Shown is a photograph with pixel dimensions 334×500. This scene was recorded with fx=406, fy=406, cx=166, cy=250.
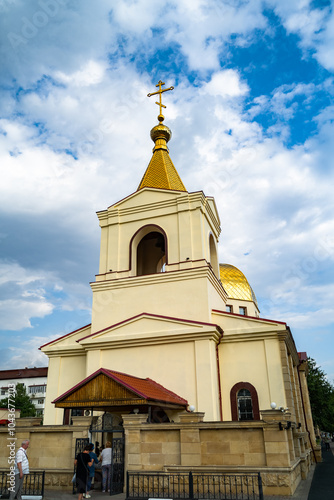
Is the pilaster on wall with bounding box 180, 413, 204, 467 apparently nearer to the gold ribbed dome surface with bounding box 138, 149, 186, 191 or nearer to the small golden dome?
the gold ribbed dome surface with bounding box 138, 149, 186, 191

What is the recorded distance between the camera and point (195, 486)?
10.8 meters

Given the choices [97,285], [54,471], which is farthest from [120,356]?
[54,471]

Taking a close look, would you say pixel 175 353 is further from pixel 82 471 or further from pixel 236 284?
pixel 236 284

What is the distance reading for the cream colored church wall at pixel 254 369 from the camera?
53.2ft

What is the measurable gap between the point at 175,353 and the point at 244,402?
11.2ft

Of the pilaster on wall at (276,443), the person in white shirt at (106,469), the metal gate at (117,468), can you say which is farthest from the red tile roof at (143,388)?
the pilaster on wall at (276,443)

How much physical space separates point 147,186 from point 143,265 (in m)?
4.80

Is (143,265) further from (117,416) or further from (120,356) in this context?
(117,416)

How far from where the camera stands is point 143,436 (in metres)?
11.6

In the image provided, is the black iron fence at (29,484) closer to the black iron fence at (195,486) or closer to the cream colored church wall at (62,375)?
the black iron fence at (195,486)

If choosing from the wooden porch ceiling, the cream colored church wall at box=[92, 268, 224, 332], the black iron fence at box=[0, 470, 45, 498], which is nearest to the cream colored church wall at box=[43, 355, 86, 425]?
the cream colored church wall at box=[92, 268, 224, 332]

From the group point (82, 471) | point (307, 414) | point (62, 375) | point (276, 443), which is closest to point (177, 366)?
point (62, 375)

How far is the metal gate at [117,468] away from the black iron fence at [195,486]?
48cm

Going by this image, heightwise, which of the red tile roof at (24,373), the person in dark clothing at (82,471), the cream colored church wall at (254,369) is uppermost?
the red tile roof at (24,373)
